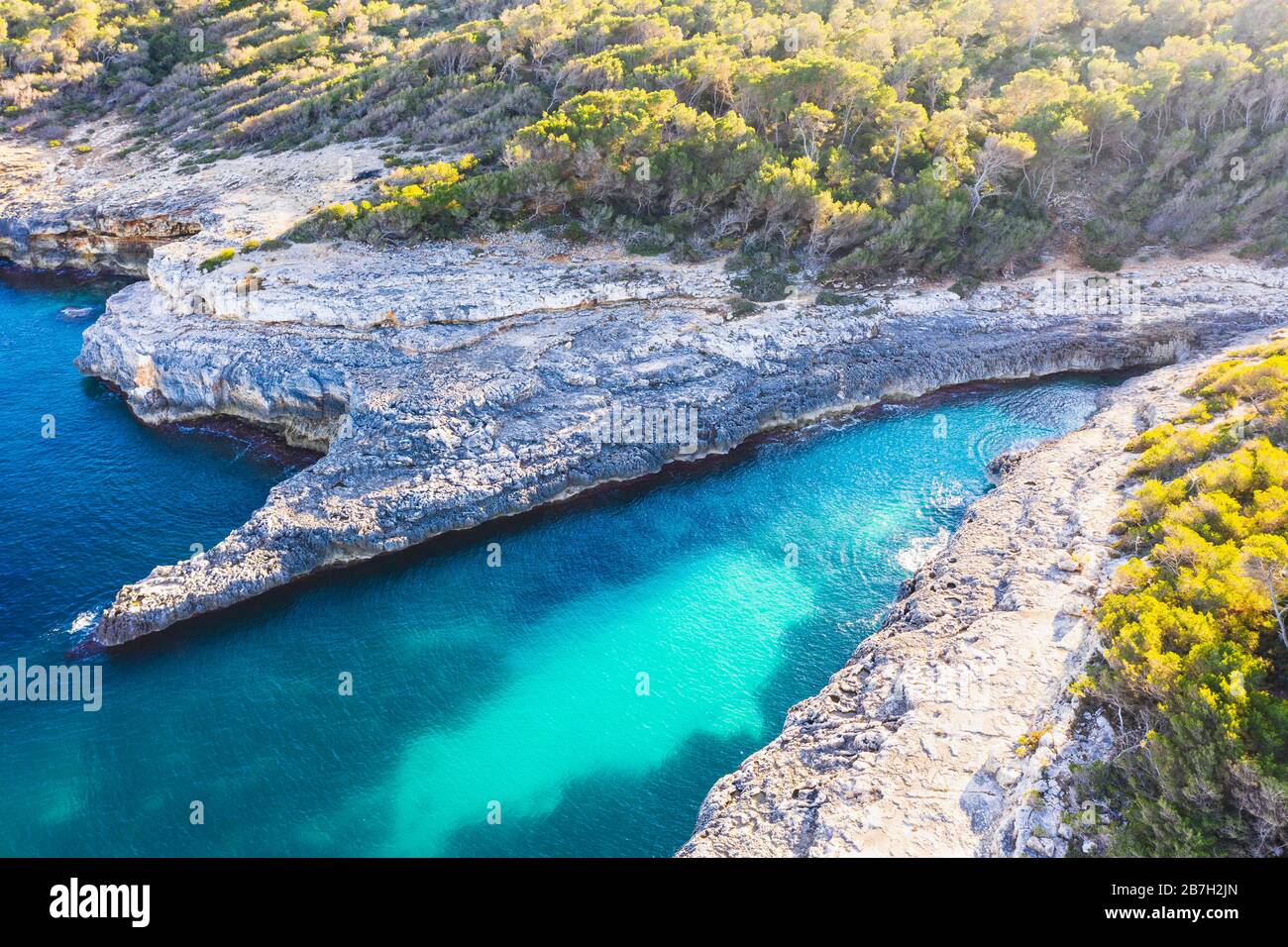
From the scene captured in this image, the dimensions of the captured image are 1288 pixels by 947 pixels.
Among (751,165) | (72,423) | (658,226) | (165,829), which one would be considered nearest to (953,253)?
(751,165)

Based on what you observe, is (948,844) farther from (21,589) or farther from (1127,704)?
(21,589)

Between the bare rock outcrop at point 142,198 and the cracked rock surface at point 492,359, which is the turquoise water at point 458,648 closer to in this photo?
the cracked rock surface at point 492,359

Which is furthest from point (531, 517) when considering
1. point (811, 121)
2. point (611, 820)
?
point (811, 121)

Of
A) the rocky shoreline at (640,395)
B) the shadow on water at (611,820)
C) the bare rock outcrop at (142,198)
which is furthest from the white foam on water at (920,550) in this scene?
the bare rock outcrop at (142,198)

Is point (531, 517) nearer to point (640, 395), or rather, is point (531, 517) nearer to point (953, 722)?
point (640, 395)

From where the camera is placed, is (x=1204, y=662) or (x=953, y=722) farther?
(x=953, y=722)

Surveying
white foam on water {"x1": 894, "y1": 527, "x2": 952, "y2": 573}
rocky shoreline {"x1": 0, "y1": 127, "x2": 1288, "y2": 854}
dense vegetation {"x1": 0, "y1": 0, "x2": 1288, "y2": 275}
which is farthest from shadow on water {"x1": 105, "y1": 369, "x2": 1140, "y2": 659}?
dense vegetation {"x1": 0, "y1": 0, "x2": 1288, "y2": 275}
